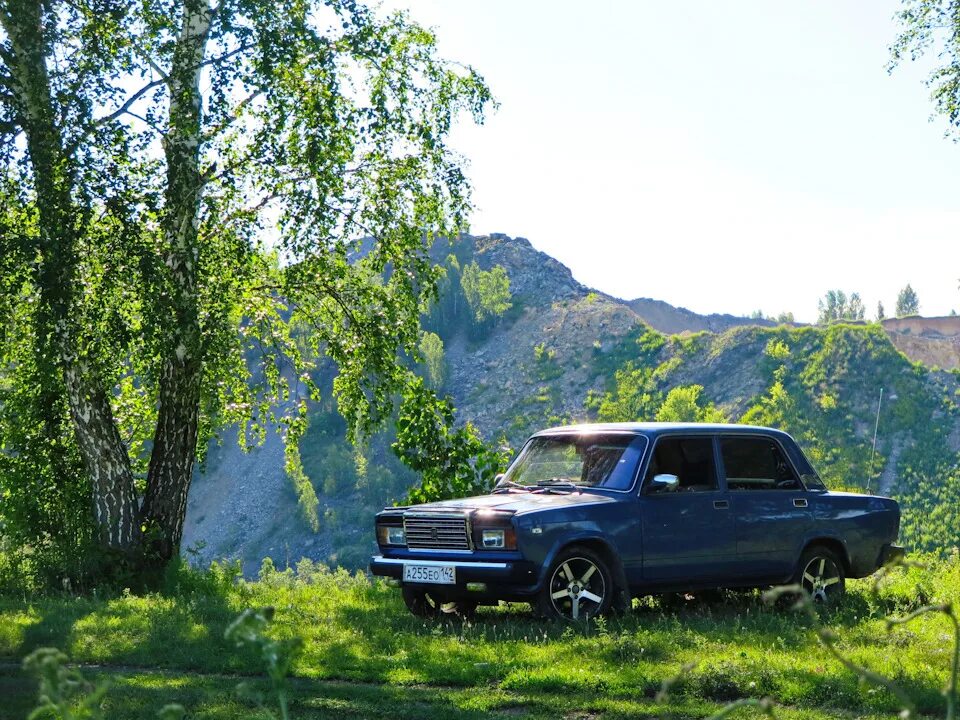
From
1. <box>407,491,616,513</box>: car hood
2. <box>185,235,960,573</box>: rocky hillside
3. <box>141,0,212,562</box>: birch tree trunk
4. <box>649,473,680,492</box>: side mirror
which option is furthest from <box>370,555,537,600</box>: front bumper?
<box>185,235,960,573</box>: rocky hillside

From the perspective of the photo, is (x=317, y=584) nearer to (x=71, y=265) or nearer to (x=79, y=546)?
(x=79, y=546)

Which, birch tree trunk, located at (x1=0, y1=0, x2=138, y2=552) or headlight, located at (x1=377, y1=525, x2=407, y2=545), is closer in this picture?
headlight, located at (x1=377, y1=525, x2=407, y2=545)

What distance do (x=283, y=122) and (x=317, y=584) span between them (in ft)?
18.9

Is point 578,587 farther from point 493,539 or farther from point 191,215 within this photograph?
point 191,215

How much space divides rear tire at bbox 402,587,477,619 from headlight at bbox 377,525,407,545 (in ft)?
1.42

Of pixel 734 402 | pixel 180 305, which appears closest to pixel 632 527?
pixel 180 305

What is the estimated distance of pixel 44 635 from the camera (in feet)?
35.2

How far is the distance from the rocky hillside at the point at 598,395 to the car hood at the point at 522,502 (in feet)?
229

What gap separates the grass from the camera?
7.46 metres

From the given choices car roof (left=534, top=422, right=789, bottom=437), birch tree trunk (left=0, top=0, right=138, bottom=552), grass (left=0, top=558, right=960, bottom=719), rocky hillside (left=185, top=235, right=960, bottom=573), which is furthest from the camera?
rocky hillside (left=185, top=235, right=960, bottom=573)

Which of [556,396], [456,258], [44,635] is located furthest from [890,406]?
[44,635]

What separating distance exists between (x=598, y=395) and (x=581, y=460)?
109 metres

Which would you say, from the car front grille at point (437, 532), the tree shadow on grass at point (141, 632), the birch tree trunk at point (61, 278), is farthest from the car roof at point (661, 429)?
the birch tree trunk at point (61, 278)

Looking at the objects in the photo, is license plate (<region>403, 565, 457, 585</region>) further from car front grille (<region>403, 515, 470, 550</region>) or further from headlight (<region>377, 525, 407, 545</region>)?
Answer: headlight (<region>377, 525, 407, 545</region>)
